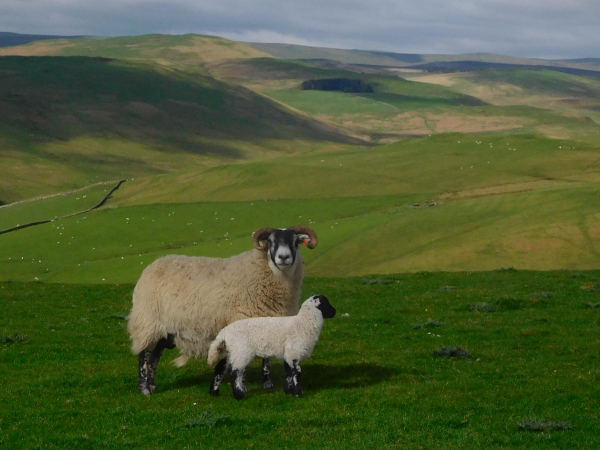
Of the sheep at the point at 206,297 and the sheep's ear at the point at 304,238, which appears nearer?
the sheep at the point at 206,297

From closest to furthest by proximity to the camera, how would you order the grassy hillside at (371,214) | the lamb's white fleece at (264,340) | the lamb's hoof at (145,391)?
the lamb's white fleece at (264,340) < the lamb's hoof at (145,391) < the grassy hillside at (371,214)

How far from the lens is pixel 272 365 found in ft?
52.2

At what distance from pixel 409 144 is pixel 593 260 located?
6523 cm

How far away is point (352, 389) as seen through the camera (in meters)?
13.7

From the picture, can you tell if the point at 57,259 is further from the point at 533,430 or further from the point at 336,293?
the point at 533,430

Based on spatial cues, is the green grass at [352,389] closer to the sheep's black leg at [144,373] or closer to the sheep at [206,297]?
the sheep's black leg at [144,373]

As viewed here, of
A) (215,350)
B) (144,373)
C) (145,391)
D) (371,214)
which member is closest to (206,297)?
(215,350)

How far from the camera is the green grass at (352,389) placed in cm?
1134

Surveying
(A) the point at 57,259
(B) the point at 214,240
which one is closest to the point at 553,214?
(B) the point at 214,240

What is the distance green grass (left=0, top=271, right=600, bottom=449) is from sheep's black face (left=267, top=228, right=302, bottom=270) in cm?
230

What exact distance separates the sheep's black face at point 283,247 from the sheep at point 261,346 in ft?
4.36

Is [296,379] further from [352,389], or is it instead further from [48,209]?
[48,209]

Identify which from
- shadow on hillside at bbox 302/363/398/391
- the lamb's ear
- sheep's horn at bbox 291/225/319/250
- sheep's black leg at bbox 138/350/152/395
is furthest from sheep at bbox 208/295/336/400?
sheep's horn at bbox 291/225/319/250

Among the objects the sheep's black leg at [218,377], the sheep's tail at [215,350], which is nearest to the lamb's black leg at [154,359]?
the sheep's black leg at [218,377]
